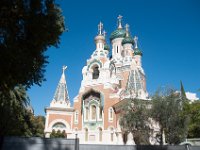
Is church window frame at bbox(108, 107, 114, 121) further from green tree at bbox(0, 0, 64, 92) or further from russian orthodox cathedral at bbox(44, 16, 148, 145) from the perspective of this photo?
green tree at bbox(0, 0, 64, 92)

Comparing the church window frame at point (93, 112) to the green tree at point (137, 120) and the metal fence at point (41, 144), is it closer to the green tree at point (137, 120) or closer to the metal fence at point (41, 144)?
the green tree at point (137, 120)

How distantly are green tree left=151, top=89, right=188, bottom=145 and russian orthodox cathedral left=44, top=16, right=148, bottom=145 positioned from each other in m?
10.8

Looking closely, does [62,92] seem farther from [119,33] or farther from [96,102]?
[119,33]

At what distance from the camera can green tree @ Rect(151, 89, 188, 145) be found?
59.3 ft

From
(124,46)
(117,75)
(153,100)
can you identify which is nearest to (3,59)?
(153,100)

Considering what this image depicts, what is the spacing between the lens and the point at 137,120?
63.6 ft

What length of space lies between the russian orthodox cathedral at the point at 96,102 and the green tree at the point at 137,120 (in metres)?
9.25

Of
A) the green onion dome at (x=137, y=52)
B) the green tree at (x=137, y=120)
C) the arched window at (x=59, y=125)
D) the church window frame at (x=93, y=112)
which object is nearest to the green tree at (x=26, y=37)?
the green tree at (x=137, y=120)

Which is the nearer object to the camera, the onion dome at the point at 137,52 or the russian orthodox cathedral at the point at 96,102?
the russian orthodox cathedral at the point at 96,102

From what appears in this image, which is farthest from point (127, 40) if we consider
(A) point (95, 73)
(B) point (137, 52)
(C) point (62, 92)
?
(C) point (62, 92)

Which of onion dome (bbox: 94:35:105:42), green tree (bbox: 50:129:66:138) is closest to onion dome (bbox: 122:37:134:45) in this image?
onion dome (bbox: 94:35:105:42)

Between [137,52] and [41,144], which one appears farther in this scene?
[137,52]

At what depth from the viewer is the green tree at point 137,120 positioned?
19.1 metres

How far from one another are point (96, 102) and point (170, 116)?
17013 millimetres
